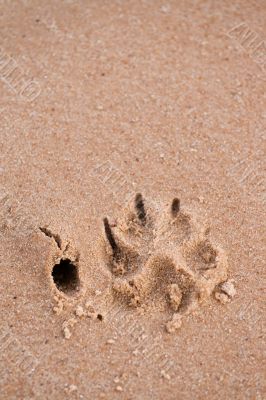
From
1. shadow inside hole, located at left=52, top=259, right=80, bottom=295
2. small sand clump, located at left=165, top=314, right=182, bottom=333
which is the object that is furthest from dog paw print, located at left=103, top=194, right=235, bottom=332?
shadow inside hole, located at left=52, top=259, right=80, bottom=295

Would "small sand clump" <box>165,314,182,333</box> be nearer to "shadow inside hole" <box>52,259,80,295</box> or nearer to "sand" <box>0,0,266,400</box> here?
"sand" <box>0,0,266,400</box>

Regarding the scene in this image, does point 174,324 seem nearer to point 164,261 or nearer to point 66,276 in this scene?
point 164,261

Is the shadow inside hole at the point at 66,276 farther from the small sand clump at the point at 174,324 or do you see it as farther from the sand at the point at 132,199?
the small sand clump at the point at 174,324

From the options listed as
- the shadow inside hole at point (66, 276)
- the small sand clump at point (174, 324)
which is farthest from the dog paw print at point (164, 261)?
the shadow inside hole at point (66, 276)

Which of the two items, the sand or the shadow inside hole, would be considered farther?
the shadow inside hole

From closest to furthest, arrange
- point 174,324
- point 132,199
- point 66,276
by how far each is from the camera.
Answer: point 174,324 < point 66,276 < point 132,199

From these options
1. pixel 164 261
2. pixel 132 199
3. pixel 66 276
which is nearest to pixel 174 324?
pixel 164 261

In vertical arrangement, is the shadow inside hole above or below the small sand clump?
below
